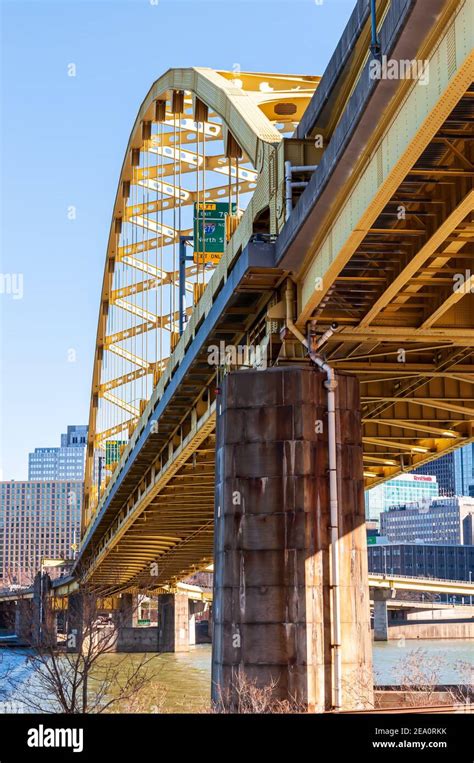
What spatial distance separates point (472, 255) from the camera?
60.3ft

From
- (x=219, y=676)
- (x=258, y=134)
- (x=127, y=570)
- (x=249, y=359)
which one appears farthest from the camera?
(x=127, y=570)

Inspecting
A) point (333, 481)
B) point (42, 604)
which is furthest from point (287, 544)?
point (42, 604)

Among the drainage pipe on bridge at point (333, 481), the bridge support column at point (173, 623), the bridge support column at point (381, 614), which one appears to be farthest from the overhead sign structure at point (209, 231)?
the bridge support column at point (381, 614)

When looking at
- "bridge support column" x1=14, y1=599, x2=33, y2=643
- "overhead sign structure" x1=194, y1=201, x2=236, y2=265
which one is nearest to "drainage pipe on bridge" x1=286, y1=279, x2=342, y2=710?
"overhead sign structure" x1=194, y1=201, x2=236, y2=265

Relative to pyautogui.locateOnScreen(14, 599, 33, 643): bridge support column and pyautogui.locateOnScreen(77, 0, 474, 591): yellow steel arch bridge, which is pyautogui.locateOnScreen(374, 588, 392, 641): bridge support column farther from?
pyautogui.locateOnScreen(77, 0, 474, 591): yellow steel arch bridge

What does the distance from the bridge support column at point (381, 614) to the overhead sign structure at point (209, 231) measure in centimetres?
9058

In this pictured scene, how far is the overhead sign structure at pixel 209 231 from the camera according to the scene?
28.6 meters

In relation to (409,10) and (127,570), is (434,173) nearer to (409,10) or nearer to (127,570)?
(409,10)

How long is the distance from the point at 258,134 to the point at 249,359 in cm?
452

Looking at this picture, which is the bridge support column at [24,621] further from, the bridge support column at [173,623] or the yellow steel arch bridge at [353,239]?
the yellow steel arch bridge at [353,239]

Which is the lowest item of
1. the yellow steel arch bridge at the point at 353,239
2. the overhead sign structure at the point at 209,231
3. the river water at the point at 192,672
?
the river water at the point at 192,672

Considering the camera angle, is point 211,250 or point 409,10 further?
point 211,250

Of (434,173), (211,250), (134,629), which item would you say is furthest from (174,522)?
(134,629)
